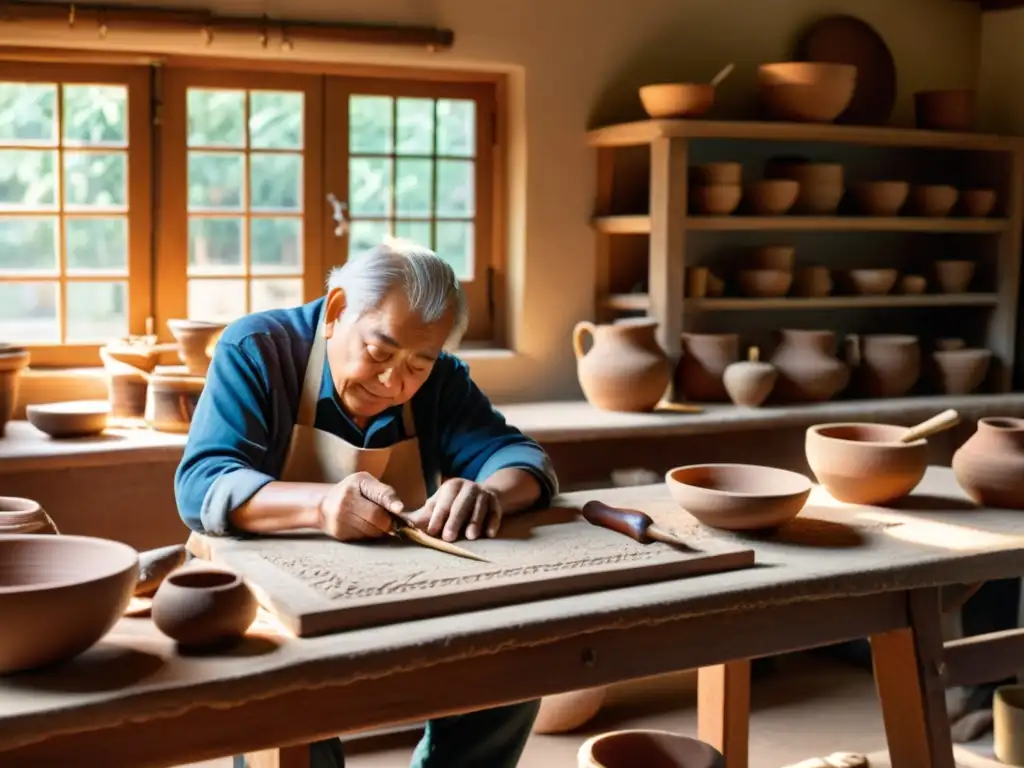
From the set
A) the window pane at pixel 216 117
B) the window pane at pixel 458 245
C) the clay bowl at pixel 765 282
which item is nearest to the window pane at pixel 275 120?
the window pane at pixel 216 117

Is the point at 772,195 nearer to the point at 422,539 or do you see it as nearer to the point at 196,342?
the point at 196,342

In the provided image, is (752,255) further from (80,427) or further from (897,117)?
(80,427)

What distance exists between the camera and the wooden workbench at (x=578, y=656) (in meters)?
1.62

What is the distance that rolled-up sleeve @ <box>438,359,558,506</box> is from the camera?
2.68 meters

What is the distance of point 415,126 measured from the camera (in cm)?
462

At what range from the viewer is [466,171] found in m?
4.74

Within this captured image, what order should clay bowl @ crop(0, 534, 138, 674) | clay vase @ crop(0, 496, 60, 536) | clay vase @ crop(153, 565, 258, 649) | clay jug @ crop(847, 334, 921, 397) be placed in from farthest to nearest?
clay jug @ crop(847, 334, 921, 397)
clay vase @ crop(0, 496, 60, 536)
clay vase @ crop(153, 565, 258, 649)
clay bowl @ crop(0, 534, 138, 674)

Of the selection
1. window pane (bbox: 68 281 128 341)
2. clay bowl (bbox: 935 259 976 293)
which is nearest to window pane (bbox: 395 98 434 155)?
window pane (bbox: 68 281 128 341)

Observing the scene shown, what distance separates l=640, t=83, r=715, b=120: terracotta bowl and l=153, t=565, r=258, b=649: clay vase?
308 centimetres

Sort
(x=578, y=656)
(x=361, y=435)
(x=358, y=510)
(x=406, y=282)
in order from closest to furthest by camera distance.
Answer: (x=578, y=656) < (x=358, y=510) < (x=406, y=282) < (x=361, y=435)

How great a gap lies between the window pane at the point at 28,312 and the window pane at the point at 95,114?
52 cm

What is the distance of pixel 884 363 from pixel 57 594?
385 cm

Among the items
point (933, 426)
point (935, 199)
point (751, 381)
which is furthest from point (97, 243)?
point (935, 199)

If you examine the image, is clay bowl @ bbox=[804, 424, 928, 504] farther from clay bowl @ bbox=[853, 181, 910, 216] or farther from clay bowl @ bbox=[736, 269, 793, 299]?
clay bowl @ bbox=[853, 181, 910, 216]
